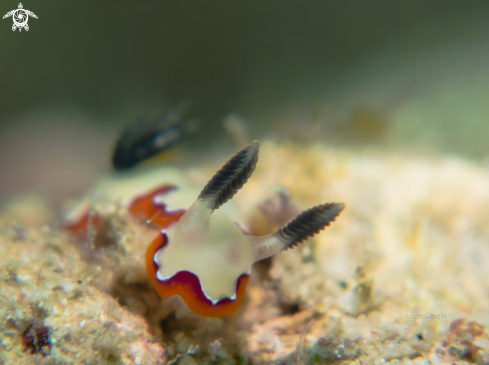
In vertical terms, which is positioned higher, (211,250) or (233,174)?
(233,174)

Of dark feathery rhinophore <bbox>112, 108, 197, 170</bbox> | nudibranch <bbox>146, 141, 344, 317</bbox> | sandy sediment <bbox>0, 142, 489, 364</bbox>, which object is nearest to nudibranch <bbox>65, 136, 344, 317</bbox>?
nudibranch <bbox>146, 141, 344, 317</bbox>

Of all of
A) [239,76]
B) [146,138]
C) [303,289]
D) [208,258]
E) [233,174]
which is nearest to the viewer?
[233,174]

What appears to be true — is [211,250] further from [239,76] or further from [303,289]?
[239,76]

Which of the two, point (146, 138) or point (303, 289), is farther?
point (146, 138)

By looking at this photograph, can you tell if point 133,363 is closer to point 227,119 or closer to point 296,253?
point 296,253

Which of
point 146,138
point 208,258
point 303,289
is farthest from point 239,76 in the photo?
point 208,258

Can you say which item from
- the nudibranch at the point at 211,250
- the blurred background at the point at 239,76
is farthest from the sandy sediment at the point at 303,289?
the blurred background at the point at 239,76

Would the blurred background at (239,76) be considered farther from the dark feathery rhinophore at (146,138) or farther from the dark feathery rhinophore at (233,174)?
the dark feathery rhinophore at (233,174)

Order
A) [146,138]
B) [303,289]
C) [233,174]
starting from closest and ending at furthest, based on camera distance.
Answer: [233,174], [303,289], [146,138]
